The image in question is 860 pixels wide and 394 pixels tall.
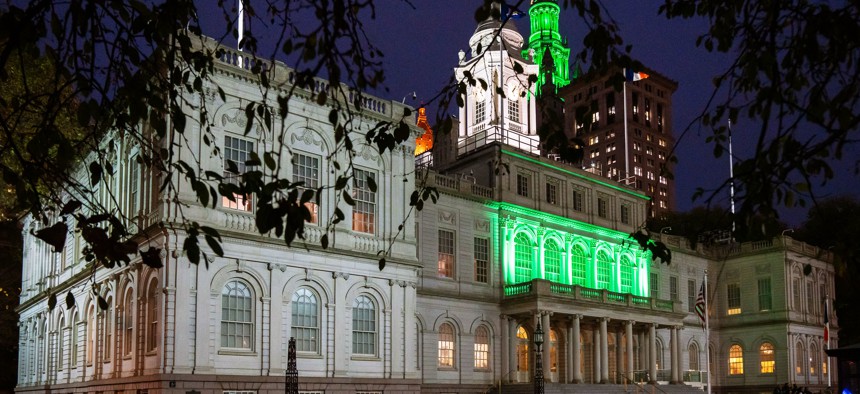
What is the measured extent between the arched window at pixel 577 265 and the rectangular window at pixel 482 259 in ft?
18.9

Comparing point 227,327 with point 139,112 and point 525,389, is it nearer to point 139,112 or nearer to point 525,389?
point 525,389

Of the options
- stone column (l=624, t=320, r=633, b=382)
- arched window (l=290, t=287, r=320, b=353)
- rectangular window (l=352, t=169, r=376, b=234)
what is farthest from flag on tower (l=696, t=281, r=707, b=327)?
arched window (l=290, t=287, r=320, b=353)

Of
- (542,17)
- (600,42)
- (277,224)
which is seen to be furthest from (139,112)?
(542,17)

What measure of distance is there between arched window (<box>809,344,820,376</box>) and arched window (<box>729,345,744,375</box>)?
13.5ft

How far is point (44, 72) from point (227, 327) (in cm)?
1319

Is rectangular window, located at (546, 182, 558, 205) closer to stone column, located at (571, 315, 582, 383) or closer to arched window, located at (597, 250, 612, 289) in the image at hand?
arched window, located at (597, 250, 612, 289)

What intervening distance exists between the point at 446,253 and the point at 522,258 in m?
4.60

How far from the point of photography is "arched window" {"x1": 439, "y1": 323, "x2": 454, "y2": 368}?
3906cm

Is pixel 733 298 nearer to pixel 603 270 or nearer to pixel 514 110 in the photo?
pixel 603 270

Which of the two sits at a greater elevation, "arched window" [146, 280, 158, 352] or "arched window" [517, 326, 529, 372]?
"arched window" [146, 280, 158, 352]

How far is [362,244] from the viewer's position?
33.2 m

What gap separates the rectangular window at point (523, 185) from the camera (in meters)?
43.5

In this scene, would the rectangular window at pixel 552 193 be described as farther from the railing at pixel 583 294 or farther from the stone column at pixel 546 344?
the stone column at pixel 546 344

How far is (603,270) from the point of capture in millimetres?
47438
